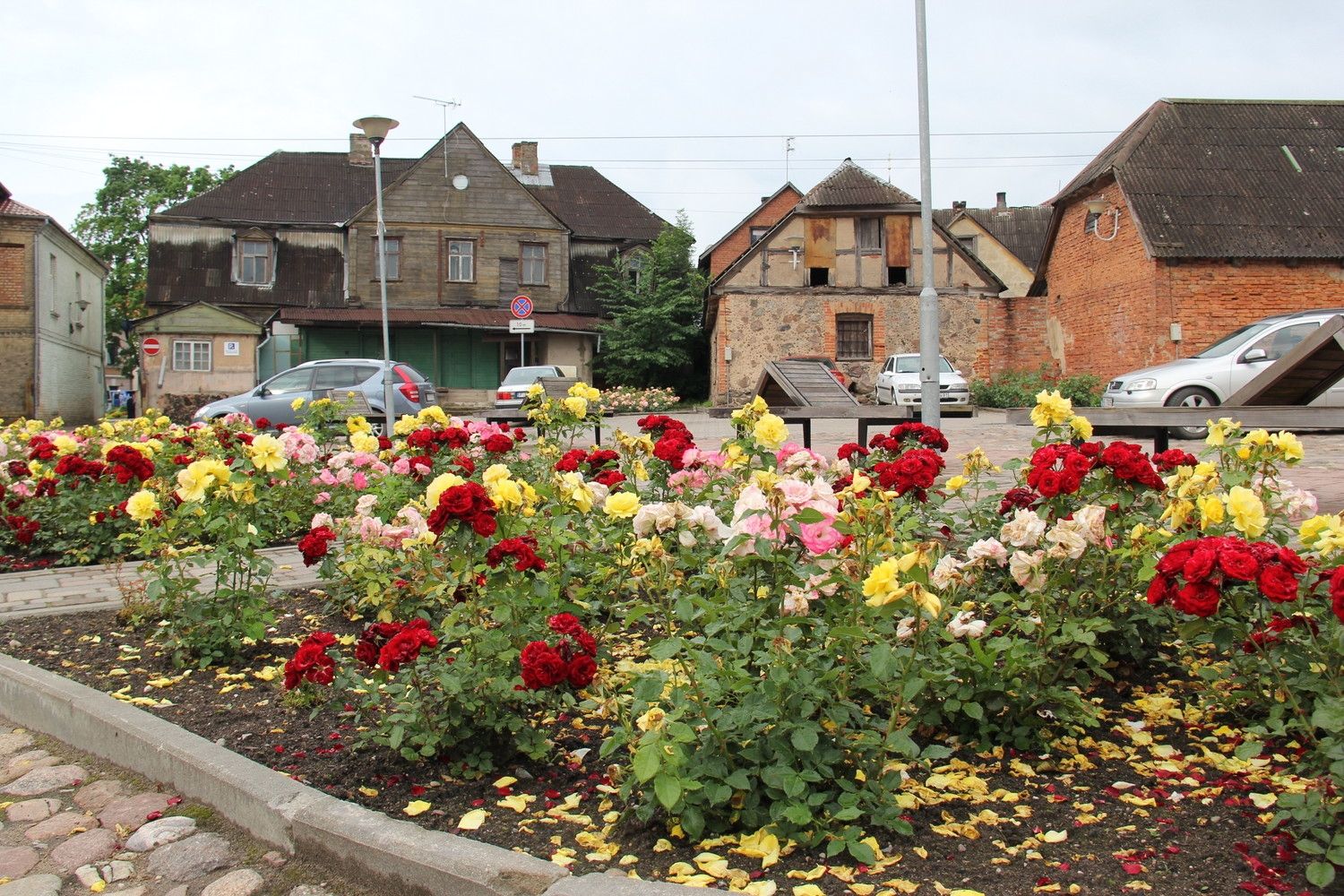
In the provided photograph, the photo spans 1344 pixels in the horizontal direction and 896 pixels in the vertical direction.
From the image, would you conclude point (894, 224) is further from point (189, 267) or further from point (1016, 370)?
point (189, 267)

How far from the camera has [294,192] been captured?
1454 inches

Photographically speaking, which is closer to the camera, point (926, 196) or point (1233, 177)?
point (926, 196)

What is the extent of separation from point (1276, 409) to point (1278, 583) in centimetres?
409

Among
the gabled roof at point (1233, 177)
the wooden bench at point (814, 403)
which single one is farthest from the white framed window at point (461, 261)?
the wooden bench at point (814, 403)

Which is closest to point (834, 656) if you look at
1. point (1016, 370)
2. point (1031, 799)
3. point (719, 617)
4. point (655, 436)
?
point (719, 617)

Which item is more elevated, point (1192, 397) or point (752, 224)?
point (752, 224)

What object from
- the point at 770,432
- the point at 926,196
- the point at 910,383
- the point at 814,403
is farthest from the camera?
the point at 910,383

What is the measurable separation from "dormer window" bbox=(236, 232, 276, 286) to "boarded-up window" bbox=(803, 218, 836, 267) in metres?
17.7

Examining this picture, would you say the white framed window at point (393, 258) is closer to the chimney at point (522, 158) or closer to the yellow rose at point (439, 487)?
the chimney at point (522, 158)

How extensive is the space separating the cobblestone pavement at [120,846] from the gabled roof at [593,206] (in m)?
34.5

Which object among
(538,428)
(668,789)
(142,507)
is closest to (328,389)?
(538,428)

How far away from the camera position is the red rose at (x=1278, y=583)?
226 centimetres

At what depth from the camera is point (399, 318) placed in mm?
33219

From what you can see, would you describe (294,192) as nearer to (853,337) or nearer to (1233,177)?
(853,337)
